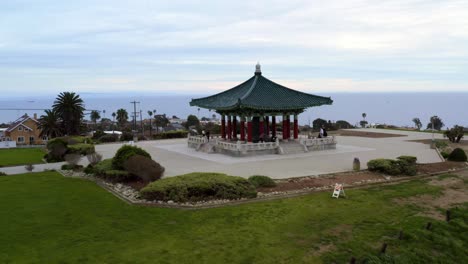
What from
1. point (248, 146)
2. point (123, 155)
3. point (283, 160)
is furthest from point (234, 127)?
point (123, 155)

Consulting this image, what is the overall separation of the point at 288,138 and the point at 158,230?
22.8 metres

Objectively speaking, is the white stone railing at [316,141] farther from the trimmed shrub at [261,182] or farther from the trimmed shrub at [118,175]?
the trimmed shrub at [118,175]

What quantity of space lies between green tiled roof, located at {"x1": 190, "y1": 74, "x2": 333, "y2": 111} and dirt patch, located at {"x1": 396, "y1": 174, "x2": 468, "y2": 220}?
14396mm

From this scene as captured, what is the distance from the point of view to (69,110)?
4459 centimetres

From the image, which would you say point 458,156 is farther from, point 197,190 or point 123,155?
point 123,155

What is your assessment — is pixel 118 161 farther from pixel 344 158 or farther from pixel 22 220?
pixel 344 158

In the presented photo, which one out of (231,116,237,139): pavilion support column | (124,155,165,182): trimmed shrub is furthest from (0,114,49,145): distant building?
(124,155,165,182): trimmed shrub

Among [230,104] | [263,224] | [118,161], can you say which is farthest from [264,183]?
[230,104]

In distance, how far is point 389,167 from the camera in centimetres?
2045

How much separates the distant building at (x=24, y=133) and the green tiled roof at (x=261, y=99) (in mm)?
40142

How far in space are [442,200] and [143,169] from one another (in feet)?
44.1

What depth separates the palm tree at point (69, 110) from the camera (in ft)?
146

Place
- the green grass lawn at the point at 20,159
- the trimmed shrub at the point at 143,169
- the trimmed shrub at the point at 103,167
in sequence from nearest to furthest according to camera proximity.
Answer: the trimmed shrub at the point at 143,169 → the trimmed shrub at the point at 103,167 → the green grass lawn at the point at 20,159

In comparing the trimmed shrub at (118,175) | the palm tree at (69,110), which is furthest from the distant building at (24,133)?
the trimmed shrub at (118,175)
